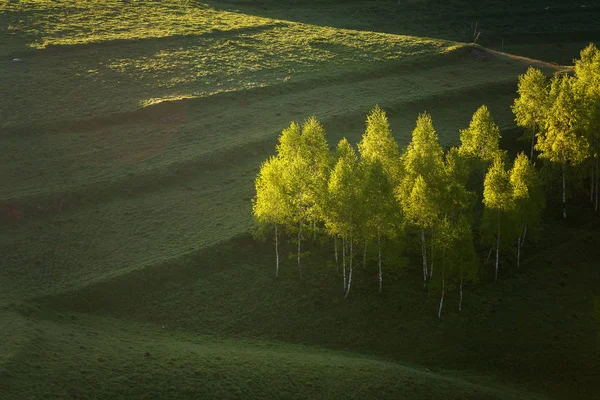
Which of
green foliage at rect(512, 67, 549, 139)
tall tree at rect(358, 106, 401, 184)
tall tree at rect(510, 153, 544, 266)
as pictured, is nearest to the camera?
tall tree at rect(510, 153, 544, 266)

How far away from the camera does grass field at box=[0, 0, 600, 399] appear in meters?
54.5

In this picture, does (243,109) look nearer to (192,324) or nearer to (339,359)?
(192,324)

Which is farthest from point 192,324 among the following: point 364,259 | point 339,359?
point 364,259

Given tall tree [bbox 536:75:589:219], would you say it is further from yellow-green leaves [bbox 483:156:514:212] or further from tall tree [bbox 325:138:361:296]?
tall tree [bbox 325:138:361:296]

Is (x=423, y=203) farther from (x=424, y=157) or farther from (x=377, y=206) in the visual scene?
(x=424, y=157)

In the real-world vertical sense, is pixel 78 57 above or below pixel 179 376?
above

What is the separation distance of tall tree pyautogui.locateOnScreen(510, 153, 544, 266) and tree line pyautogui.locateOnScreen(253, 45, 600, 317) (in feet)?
0.39

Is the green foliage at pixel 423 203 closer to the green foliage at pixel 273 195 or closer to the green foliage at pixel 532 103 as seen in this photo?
the green foliage at pixel 273 195

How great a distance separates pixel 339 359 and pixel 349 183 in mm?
18239

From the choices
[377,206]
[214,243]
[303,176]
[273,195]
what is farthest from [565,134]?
[214,243]

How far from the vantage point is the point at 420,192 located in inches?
2537

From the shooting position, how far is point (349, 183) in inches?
2552

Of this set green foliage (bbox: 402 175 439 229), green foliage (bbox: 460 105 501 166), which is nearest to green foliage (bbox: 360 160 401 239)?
green foliage (bbox: 402 175 439 229)

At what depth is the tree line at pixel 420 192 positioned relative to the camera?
64.5m
